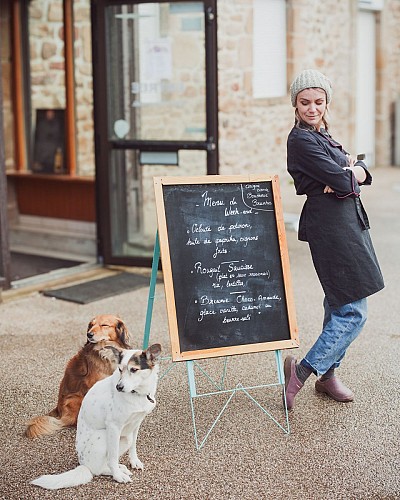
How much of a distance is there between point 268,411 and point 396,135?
12.2 metres

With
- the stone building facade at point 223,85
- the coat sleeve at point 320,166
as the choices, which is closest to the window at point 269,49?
the stone building facade at point 223,85

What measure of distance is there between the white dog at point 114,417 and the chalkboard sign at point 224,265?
1.81 ft

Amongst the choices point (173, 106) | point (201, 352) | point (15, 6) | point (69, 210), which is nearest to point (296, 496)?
point (201, 352)

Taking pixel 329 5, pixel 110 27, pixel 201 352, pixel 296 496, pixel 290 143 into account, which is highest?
pixel 329 5

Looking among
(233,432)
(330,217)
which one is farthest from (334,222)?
(233,432)

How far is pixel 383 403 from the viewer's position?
465 centimetres

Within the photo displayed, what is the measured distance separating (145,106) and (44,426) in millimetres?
3771

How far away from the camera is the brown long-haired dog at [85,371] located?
163 inches

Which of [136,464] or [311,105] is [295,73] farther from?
[136,464]

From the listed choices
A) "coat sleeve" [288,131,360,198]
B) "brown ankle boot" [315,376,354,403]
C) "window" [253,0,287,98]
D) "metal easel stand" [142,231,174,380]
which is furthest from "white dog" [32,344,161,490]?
"window" [253,0,287,98]

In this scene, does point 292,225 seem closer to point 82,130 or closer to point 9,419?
point 82,130

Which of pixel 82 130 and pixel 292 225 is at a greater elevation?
pixel 82 130

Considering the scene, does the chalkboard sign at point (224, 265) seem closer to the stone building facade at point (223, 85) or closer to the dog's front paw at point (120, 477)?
the dog's front paw at point (120, 477)

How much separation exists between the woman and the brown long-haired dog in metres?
0.98
